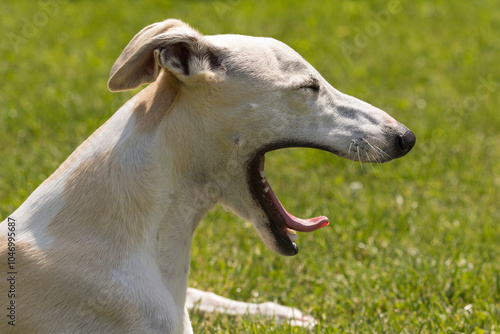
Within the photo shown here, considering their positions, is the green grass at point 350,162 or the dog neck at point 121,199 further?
the green grass at point 350,162

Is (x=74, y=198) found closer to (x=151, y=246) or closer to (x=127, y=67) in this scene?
(x=151, y=246)

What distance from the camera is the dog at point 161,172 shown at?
9.04ft

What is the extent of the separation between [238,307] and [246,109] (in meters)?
1.51

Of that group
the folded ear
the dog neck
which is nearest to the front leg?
the dog neck

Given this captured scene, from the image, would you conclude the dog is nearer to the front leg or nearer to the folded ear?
the folded ear
